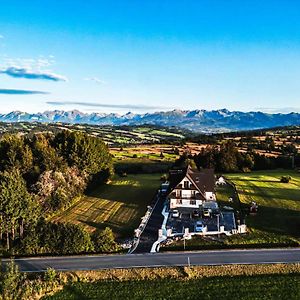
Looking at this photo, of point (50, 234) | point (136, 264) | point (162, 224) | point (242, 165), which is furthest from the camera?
point (242, 165)

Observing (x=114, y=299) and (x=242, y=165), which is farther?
(x=242, y=165)

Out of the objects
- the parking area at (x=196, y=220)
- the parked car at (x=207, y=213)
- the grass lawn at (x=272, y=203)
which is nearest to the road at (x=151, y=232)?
the parking area at (x=196, y=220)

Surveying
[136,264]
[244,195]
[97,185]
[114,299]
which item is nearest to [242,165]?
[244,195]

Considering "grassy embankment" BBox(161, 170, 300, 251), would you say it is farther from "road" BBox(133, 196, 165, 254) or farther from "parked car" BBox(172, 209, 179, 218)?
"parked car" BBox(172, 209, 179, 218)

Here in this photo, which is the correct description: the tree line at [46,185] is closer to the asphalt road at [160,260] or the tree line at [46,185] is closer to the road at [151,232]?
the asphalt road at [160,260]

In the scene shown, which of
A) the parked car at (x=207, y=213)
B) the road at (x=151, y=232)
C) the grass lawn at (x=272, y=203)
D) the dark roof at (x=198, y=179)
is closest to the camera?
the road at (x=151, y=232)

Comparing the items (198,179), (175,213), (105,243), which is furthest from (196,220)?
(105,243)

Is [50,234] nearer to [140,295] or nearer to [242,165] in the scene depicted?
[140,295]

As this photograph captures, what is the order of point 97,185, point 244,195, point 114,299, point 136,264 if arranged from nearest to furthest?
point 114,299 → point 136,264 → point 244,195 → point 97,185
